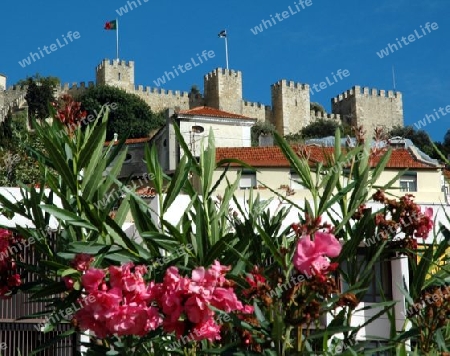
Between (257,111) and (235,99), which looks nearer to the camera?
(235,99)

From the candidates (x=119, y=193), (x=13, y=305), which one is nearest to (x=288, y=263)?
(x=119, y=193)

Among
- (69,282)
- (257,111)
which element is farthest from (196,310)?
(257,111)

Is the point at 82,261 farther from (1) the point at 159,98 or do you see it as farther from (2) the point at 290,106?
(2) the point at 290,106

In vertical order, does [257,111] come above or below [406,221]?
above

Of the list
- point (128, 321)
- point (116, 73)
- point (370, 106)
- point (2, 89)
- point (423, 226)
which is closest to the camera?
point (128, 321)

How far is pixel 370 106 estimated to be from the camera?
7138 centimetres

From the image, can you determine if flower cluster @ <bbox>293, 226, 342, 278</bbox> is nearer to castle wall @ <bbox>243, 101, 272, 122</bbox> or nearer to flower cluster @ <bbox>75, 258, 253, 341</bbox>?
flower cluster @ <bbox>75, 258, 253, 341</bbox>

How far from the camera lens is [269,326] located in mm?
2906

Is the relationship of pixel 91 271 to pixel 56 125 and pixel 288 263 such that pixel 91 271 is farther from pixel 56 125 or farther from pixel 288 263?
pixel 56 125

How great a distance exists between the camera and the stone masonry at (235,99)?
63375 mm

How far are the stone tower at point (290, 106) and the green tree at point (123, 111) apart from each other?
1133 centimetres

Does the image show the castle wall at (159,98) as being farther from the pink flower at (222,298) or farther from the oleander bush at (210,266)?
the pink flower at (222,298)

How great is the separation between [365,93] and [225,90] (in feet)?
50.2

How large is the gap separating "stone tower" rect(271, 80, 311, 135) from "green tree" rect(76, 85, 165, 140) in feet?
37.2
